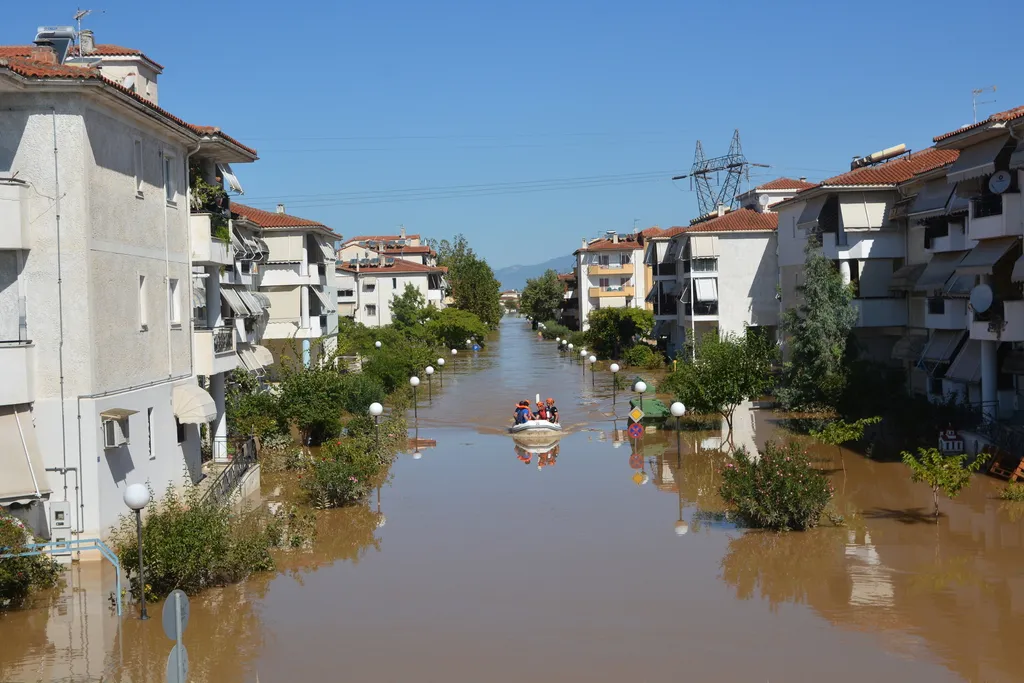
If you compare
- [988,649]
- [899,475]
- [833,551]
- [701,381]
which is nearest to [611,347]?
[701,381]

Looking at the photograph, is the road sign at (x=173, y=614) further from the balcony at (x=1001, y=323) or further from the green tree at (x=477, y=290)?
the green tree at (x=477, y=290)

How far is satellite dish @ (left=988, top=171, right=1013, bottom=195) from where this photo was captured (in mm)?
27047

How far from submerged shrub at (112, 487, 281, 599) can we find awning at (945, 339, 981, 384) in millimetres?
21561

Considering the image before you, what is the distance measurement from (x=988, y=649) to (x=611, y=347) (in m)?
66.3

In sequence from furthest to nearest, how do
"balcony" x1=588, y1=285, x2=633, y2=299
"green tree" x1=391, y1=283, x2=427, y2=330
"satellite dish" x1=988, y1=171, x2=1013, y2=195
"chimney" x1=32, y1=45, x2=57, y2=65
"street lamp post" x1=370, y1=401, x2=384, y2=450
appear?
"balcony" x1=588, y1=285, x2=633, y2=299
"green tree" x1=391, y1=283, x2=427, y2=330
"street lamp post" x1=370, y1=401, x2=384, y2=450
"satellite dish" x1=988, y1=171, x2=1013, y2=195
"chimney" x1=32, y1=45, x2=57, y2=65

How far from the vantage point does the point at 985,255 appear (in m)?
28.7

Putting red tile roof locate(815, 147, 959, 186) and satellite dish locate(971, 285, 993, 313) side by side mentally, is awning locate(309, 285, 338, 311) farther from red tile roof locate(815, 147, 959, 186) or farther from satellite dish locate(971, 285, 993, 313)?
Result: satellite dish locate(971, 285, 993, 313)

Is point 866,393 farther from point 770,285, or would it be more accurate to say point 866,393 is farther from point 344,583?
point 770,285

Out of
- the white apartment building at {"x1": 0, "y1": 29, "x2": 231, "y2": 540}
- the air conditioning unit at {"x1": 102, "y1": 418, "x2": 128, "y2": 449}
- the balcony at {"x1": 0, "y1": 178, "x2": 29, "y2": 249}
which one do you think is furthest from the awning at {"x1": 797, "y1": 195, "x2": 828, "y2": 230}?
the balcony at {"x1": 0, "y1": 178, "x2": 29, "y2": 249}

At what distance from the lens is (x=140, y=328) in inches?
850

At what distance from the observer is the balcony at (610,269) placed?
9888cm

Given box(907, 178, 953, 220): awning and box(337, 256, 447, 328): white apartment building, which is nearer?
box(907, 178, 953, 220): awning

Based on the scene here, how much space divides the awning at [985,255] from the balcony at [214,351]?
63.0ft

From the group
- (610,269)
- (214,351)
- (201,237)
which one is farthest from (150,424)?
(610,269)
